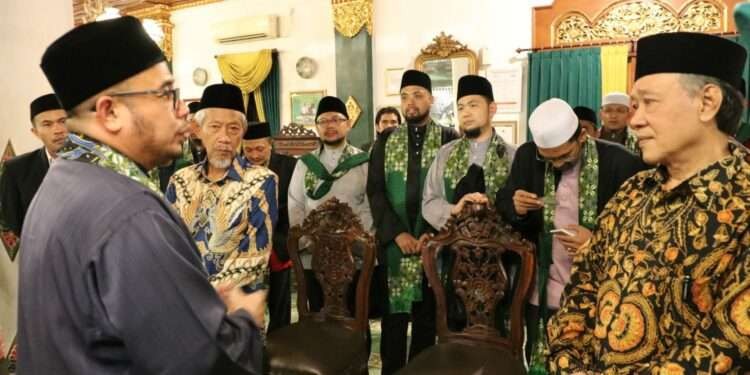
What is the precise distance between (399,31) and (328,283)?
501 cm

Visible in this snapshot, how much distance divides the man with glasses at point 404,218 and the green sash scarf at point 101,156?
2.05m

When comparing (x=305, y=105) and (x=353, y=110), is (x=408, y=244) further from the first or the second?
(x=305, y=105)

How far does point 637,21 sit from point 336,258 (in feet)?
15.1

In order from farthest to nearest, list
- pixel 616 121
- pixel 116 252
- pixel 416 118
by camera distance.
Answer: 1. pixel 616 121
2. pixel 416 118
3. pixel 116 252

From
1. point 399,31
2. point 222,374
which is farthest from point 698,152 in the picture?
point 399,31

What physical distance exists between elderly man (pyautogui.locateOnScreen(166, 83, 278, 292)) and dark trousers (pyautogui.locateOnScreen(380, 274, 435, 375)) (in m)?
0.95

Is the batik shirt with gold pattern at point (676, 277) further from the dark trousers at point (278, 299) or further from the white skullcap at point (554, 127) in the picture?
the dark trousers at point (278, 299)

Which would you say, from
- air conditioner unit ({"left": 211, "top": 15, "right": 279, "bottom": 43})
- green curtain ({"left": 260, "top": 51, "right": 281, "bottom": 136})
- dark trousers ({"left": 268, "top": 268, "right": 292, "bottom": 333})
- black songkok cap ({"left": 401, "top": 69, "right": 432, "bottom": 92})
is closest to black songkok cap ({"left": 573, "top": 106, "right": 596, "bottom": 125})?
black songkok cap ({"left": 401, "top": 69, "right": 432, "bottom": 92})

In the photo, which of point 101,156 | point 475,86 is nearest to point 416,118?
point 475,86

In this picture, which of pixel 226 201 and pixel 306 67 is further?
pixel 306 67

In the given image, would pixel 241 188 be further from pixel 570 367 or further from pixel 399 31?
pixel 399 31

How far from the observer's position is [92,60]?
3.69 ft

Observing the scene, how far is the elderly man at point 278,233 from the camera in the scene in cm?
341

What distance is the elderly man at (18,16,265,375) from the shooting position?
100cm
